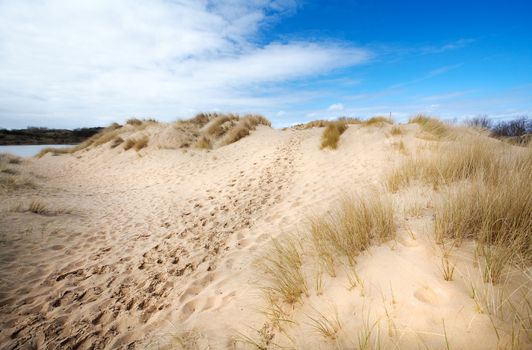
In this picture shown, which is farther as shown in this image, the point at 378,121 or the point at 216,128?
the point at 216,128

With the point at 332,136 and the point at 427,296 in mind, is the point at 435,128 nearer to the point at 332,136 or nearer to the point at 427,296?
the point at 332,136

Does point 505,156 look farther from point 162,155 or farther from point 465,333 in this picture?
point 162,155

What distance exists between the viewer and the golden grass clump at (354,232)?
8.36 ft

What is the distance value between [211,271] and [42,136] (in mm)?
44234

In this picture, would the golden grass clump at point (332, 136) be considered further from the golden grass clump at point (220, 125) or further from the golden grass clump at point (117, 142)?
the golden grass clump at point (117, 142)

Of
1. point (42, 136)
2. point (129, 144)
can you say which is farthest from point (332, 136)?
point (42, 136)

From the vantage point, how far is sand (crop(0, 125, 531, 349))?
1.80 m

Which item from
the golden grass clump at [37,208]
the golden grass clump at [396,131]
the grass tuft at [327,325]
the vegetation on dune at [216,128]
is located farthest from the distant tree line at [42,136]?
the grass tuft at [327,325]

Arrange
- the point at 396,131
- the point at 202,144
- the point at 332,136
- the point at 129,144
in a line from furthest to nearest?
the point at 129,144, the point at 202,144, the point at 332,136, the point at 396,131

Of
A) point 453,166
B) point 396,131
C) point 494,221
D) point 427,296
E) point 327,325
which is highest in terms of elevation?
point 396,131

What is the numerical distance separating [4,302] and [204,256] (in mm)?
2416

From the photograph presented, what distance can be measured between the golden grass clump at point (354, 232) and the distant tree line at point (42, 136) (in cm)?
3516

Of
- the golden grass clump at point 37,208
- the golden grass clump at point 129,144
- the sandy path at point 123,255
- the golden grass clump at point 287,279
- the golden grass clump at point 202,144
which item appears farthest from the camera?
the golden grass clump at point 129,144

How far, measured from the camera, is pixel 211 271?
354cm
